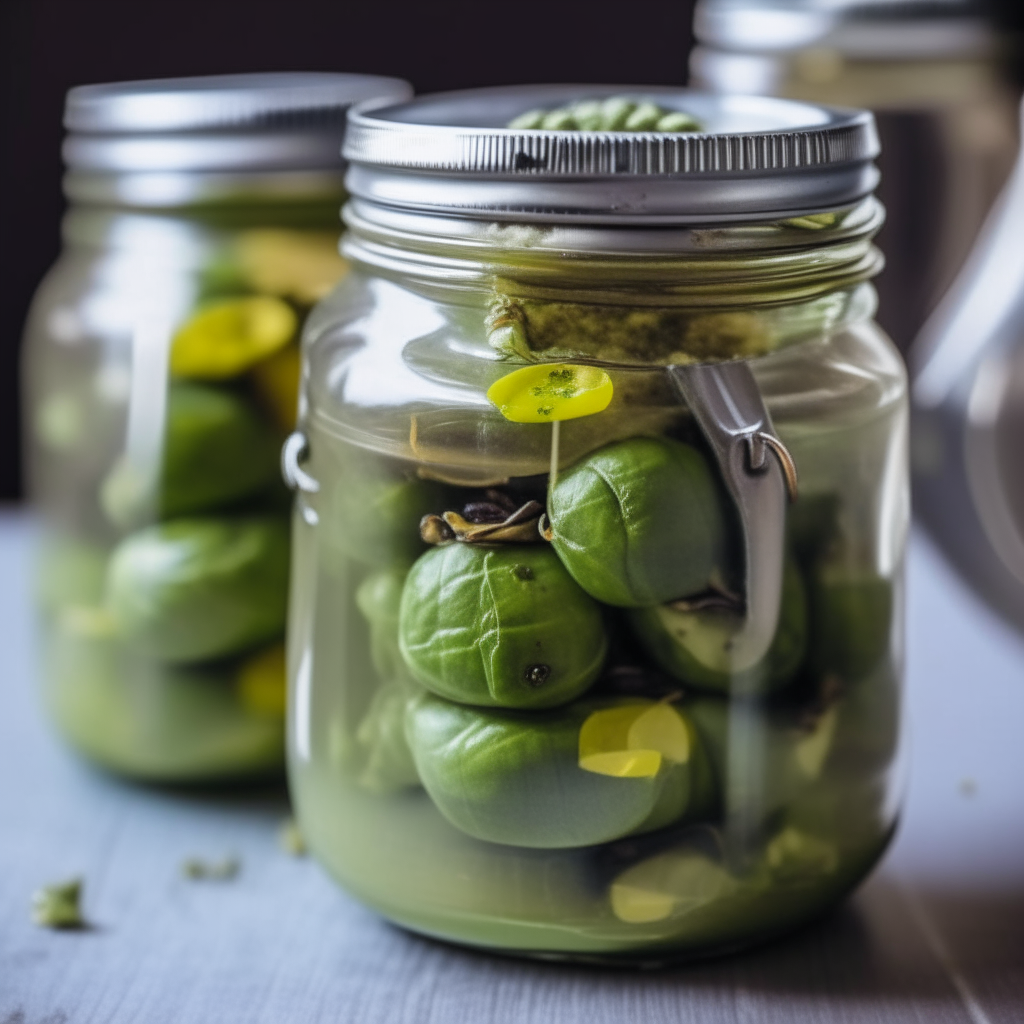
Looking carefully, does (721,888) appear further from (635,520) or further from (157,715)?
(157,715)

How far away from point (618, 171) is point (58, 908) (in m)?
0.33

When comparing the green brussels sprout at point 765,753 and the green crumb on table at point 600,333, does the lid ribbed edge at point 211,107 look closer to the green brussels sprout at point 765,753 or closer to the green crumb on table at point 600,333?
the green crumb on table at point 600,333

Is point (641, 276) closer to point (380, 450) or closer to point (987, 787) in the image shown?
point (380, 450)

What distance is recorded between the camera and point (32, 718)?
73 centimetres

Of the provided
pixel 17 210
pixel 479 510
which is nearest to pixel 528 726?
pixel 479 510

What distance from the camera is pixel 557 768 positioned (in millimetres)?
456

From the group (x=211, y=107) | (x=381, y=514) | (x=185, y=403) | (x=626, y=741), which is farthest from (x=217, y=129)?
(x=626, y=741)

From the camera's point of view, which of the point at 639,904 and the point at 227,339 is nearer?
the point at 639,904

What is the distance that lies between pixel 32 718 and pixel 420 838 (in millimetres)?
310

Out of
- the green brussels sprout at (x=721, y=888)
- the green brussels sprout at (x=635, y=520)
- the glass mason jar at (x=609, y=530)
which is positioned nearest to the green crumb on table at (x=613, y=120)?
the glass mason jar at (x=609, y=530)

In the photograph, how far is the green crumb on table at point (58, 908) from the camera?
54 cm

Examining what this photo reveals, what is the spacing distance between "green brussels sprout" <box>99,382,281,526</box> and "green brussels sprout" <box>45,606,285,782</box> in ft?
0.21

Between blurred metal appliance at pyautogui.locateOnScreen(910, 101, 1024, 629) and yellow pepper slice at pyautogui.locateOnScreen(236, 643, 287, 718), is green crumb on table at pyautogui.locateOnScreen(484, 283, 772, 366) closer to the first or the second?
yellow pepper slice at pyautogui.locateOnScreen(236, 643, 287, 718)

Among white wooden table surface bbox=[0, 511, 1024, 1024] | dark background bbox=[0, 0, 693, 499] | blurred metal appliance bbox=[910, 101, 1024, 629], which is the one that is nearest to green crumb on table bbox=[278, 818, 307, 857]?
white wooden table surface bbox=[0, 511, 1024, 1024]
